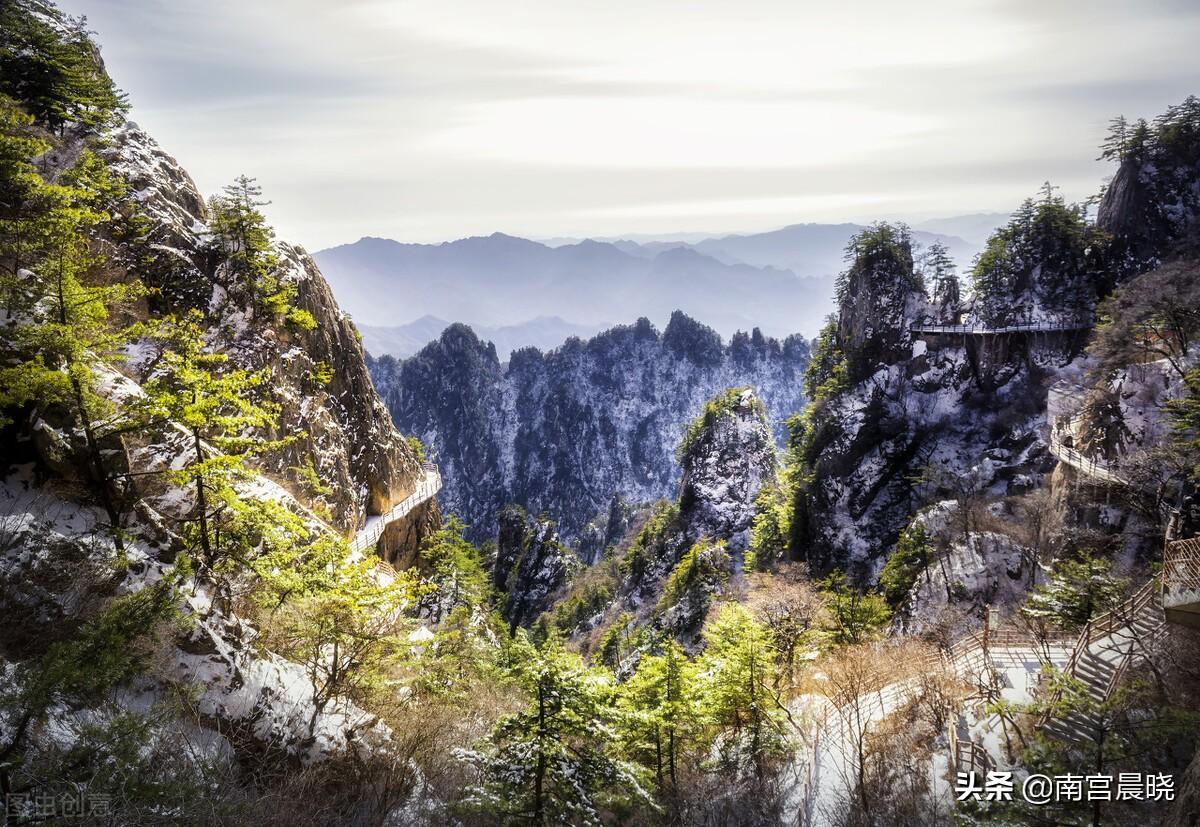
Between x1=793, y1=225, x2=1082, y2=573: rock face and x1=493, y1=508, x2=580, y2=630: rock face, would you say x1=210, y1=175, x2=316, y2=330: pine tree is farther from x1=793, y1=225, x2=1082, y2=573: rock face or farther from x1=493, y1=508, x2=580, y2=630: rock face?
x1=493, y1=508, x2=580, y2=630: rock face

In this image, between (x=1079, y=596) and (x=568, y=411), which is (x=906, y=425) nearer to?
(x=1079, y=596)

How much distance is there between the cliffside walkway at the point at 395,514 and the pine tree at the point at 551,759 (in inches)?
631

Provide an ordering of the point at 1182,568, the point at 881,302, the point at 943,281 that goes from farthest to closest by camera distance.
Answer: the point at 943,281 < the point at 881,302 < the point at 1182,568

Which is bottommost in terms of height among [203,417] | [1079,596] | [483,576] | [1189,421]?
[483,576]

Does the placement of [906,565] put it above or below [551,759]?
below

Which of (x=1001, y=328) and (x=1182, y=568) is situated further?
(x=1001, y=328)

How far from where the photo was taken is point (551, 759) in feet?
36.2

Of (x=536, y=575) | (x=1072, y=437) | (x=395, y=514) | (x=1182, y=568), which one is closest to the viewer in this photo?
(x=1182, y=568)

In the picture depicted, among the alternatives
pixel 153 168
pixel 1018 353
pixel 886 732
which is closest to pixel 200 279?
pixel 153 168

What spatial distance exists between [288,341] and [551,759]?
2552cm

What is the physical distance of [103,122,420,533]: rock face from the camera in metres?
25.5

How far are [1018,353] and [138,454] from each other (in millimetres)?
55565

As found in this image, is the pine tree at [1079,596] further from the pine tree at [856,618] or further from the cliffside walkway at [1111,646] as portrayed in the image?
the pine tree at [856,618]

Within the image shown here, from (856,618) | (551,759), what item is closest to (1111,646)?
(856,618)
